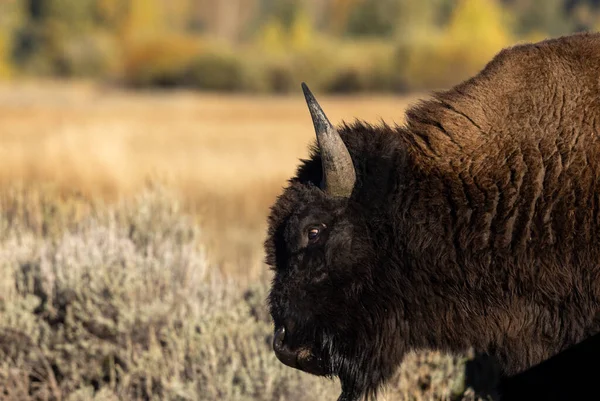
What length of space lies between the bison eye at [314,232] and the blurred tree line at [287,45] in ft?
119

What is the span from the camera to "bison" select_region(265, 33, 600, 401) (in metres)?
3.80

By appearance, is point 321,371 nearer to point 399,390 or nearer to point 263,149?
point 399,390

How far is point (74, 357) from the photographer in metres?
5.51

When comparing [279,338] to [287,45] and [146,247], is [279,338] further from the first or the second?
[287,45]

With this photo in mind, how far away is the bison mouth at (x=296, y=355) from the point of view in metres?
3.92

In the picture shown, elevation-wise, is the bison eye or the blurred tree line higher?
the blurred tree line

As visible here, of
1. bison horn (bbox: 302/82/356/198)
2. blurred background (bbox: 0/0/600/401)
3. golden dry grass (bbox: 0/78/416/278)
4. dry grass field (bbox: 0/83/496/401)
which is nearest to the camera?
bison horn (bbox: 302/82/356/198)

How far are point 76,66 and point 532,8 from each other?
3911 centimetres

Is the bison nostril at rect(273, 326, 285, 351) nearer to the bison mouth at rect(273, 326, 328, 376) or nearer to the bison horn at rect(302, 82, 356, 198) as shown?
the bison mouth at rect(273, 326, 328, 376)

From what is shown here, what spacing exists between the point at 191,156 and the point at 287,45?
209 feet

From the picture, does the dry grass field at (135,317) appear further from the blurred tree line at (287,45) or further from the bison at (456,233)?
the blurred tree line at (287,45)

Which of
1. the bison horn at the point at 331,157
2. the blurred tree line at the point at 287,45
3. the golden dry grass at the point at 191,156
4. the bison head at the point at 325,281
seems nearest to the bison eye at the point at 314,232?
the bison head at the point at 325,281

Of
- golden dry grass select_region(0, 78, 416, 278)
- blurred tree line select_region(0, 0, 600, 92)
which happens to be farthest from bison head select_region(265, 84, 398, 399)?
blurred tree line select_region(0, 0, 600, 92)

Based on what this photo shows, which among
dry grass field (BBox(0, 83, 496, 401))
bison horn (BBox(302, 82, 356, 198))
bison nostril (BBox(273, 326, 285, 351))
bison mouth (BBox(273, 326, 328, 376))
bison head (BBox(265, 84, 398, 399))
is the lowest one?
dry grass field (BBox(0, 83, 496, 401))
